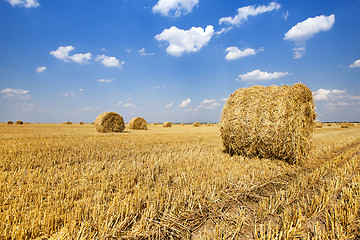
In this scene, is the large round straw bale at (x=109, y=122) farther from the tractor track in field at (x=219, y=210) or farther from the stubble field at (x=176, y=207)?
the tractor track in field at (x=219, y=210)

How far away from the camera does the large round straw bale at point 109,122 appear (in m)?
14.2

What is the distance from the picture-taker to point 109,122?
1462 centimetres

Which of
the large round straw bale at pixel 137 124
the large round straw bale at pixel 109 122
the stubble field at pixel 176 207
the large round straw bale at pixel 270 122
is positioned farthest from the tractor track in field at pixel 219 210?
the large round straw bale at pixel 137 124

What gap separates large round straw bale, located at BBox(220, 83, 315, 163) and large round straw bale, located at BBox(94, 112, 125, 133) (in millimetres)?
11067

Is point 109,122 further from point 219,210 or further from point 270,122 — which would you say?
point 219,210

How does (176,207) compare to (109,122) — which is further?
(109,122)

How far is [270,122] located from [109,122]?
12.7m

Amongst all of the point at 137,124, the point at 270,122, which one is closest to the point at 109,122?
the point at 137,124

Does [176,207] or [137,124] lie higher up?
[137,124]

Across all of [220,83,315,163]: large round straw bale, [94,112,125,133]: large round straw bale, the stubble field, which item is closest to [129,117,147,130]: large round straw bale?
→ [94,112,125,133]: large round straw bale

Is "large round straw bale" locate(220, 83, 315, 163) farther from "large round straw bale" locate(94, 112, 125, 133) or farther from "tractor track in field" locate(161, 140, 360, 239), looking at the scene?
"large round straw bale" locate(94, 112, 125, 133)

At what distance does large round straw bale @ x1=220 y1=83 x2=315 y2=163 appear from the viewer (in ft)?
16.6

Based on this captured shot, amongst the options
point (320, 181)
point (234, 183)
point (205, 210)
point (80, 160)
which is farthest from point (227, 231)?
point (80, 160)

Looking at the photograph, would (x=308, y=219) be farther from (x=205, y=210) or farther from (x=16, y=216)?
(x=16, y=216)
